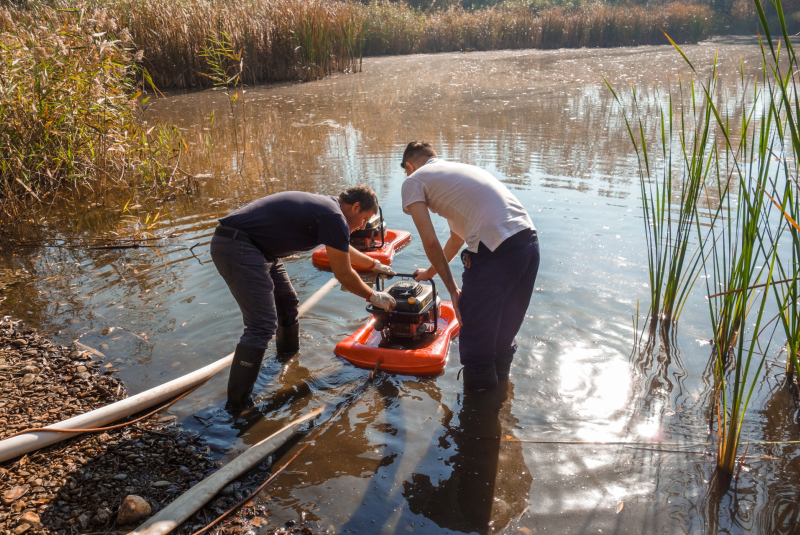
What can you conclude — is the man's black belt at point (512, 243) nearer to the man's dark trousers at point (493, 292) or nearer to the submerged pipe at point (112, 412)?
the man's dark trousers at point (493, 292)

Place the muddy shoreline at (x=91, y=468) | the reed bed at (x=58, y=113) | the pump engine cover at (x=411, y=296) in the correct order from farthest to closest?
the reed bed at (x=58, y=113) < the pump engine cover at (x=411, y=296) < the muddy shoreline at (x=91, y=468)

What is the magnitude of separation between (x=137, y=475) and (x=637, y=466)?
2785 mm

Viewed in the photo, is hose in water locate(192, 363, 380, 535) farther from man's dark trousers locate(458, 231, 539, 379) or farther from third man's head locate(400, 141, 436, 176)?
third man's head locate(400, 141, 436, 176)

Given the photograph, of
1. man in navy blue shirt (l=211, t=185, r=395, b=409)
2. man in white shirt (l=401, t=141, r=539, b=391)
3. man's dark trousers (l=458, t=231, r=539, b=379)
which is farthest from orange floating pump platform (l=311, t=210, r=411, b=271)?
man's dark trousers (l=458, t=231, r=539, b=379)

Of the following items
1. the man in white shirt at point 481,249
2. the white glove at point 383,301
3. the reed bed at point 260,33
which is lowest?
the white glove at point 383,301

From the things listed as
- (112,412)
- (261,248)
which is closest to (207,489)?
(112,412)

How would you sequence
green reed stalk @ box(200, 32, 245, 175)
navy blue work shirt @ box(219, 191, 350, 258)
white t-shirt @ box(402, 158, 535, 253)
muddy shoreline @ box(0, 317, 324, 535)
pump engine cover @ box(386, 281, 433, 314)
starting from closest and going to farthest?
muddy shoreline @ box(0, 317, 324, 535)
white t-shirt @ box(402, 158, 535, 253)
navy blue work shirt @ box(219, 191, 350, 258)
pump engine cover @ box(386, 281, 433, 314)
green reed stalk @ box(200, 32, 245, 175)

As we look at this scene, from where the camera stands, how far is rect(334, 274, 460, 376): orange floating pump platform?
4.03 m

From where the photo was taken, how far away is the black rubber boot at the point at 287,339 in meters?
4.29

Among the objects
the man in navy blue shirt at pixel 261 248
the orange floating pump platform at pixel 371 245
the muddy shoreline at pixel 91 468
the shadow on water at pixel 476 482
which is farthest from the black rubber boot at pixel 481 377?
the orange floating pump platform at pixel 371 245

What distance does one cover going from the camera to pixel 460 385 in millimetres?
3914

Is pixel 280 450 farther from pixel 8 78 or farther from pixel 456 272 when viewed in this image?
pixel 8 78

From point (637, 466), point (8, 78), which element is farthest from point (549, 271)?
point (8, 78)

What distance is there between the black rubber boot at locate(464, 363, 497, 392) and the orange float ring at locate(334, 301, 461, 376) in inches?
19.0
